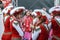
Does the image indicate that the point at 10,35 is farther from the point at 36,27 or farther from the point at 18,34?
the point at 36,27

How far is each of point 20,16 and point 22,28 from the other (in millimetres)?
258

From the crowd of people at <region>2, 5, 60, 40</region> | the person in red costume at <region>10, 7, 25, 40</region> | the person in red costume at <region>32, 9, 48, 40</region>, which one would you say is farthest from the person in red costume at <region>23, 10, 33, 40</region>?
the person in red costume at <region>32, 9, 48, 40</region>

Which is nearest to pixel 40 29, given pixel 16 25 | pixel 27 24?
pixel 16 25

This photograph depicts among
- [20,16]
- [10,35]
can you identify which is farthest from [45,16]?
[10,35]

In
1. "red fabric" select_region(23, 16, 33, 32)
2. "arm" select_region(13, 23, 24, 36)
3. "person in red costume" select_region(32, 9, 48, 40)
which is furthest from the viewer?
"red fabric" select_region(23, 16, 33, 32)

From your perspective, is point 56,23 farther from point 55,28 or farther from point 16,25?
point 16,25

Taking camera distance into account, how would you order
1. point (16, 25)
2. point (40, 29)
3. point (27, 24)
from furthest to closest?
point (27, 24), point (16, 25), point (40, 29)

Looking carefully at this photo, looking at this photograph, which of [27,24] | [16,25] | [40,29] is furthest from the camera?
[27,24]

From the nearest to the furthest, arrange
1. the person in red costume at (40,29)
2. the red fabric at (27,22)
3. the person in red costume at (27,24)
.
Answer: the person in red costume at (40,29) → the person in red costume at (27,24) → the red fabric at (27,22)

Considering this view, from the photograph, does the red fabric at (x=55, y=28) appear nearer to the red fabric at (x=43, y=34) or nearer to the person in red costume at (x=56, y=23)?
the person in red costume at (x=56, y=23)

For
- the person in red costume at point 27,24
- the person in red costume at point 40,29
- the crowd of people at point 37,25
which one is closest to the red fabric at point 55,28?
the crowd of people at point 37,25

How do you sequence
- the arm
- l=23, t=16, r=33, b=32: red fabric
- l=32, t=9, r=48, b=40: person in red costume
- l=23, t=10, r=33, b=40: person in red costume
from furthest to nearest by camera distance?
l=23, t=16, r=33, b=32: red fabric, l=23, t=10, r=33, b=40: person in red costume, the arm, l=32, t=9, r=48, b=40: person in red costume

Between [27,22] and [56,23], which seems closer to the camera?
[56,23]

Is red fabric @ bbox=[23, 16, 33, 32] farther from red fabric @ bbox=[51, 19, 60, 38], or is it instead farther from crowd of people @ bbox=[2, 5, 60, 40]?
red fabric @ bbox=[51, 19, 60, 38]
